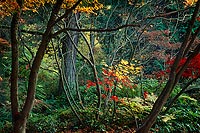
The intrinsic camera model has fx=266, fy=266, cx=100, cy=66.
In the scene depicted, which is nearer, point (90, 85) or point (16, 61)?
point (16, 61)

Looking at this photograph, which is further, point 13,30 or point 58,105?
point 58,105

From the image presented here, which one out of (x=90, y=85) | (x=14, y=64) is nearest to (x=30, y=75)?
(x=14, y=64)

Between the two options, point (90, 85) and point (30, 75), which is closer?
point (30, 75)

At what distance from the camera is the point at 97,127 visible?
273 inches

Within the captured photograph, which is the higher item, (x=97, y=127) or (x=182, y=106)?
(x=182, y=106)

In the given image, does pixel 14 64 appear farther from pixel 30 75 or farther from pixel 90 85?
pixel 90 85

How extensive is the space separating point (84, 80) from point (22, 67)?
3989mm

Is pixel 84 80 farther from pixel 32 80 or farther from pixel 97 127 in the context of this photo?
pixel 32 80

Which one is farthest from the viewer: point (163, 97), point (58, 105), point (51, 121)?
point (58, 105)

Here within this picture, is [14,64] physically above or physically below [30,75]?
above

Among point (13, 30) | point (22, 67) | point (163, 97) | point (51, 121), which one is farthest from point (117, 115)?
point (22, 67)

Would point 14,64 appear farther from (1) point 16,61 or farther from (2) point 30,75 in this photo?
(2) point 30,75

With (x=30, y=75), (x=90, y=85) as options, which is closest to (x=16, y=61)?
(x=30, y=75)

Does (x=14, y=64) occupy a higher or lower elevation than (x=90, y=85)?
higher
